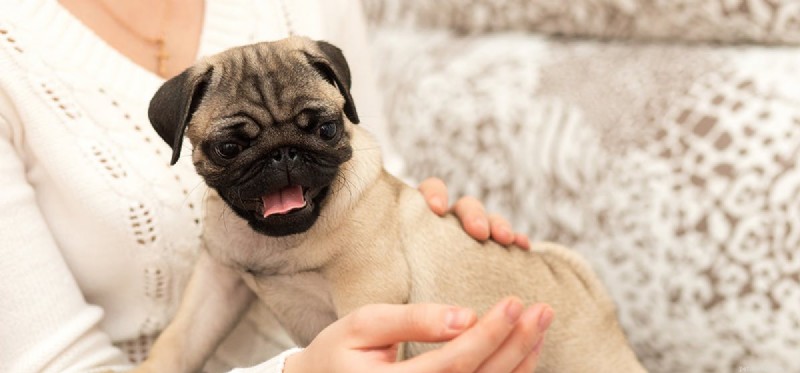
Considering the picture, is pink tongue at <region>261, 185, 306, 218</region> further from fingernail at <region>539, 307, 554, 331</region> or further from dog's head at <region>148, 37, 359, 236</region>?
fingernail at <region>539, 307, 554, 331</region>

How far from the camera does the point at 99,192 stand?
1087 mm

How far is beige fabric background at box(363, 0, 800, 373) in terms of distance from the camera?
1.22 meters

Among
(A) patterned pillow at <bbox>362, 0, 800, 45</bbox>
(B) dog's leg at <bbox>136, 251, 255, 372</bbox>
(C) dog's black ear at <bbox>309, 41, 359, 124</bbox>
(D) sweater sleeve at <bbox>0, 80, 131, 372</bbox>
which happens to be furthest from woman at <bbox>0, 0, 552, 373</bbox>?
(A) patterned pillow at <bbox>362, 0, 800, 45</bbox>

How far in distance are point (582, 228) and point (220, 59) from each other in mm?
825

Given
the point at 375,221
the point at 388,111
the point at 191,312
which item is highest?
the point at 375,221

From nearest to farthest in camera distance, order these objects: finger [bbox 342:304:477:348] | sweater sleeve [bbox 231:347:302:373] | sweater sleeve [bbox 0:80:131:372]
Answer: finger [bbox 342:304:477:348]
sweater sleeve [bbox 231:347:302:373]
sweater sleeve [bbox 0:80:131:372]

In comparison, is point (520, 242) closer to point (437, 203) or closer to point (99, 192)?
point (437, 203)

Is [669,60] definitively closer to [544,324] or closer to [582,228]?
[582,228]

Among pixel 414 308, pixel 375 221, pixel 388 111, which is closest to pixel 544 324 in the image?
pixel 414 308

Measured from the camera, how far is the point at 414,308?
2.59 ft

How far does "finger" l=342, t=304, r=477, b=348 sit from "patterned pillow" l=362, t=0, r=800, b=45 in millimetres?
826

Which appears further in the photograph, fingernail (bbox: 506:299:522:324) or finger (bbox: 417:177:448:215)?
finger (bbox: 417:177:448:215)

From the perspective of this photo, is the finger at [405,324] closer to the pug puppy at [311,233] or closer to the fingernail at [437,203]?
the pug puppy at [311,233]

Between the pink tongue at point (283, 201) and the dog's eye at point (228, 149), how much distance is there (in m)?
0.06
